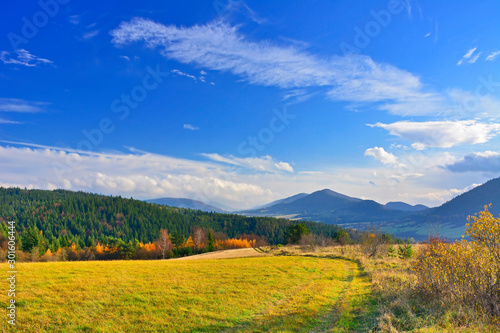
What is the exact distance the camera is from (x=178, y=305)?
16.5 meters

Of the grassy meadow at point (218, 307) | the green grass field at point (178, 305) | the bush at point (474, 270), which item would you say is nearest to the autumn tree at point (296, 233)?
the green grass field at point (178, 305)

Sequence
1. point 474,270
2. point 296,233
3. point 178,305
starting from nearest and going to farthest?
point 474,270
point 178,305
point 296,233

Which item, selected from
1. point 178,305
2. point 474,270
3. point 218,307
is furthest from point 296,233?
point 474,270

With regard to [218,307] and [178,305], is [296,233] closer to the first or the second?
[218,307]

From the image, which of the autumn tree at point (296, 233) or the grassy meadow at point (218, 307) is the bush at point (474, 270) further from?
the autumn tree at point (296, 233)

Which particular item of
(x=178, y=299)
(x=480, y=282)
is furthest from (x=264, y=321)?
(x=480, y=282)

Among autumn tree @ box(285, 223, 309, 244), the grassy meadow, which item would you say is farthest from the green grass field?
autumn tree @ box(285, 223, 309, 244)

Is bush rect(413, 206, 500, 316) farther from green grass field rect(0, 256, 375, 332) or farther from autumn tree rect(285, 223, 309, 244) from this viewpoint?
autumn tree rect(285, 223, 309, 244)

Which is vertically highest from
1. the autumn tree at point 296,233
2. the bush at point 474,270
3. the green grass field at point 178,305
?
the bush at point 474,270

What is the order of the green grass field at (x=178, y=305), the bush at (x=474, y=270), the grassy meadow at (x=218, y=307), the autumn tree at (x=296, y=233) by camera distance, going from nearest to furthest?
the bush at (x=474, y=270) < the grassy meadow at (x=218, y=307) < the green grass field at (x=178, y=305) < the autumn tree at (x=296, y=233)

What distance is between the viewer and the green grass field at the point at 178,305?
13227mm

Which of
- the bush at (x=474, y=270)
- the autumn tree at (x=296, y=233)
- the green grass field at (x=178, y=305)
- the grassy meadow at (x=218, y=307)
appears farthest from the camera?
the autumn tree at (x=296, y=233)

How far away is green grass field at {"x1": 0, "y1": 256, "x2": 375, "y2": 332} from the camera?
43.4 ft

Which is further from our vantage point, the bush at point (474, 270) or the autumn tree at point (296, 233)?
the autumn tree at point (296, 233)
